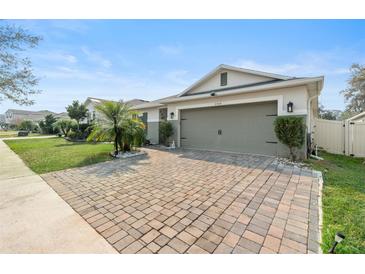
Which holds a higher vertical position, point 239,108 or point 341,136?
A: point 239,108

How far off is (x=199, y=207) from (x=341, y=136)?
9.42 m

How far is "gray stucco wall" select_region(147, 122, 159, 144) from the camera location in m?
11.9

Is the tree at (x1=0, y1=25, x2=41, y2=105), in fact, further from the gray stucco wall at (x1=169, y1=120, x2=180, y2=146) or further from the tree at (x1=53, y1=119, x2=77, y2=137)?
the tree at (x1=53, y1=119, x2=77, y2=137)

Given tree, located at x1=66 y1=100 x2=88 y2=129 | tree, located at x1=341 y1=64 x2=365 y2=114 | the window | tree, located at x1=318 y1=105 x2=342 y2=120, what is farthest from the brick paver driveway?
tree, located at x1=318 y1=105 x2=342 y2=120

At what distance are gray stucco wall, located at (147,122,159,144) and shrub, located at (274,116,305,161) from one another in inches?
310

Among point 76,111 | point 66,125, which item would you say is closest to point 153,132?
point 66,125

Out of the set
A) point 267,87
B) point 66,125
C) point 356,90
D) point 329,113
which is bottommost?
point 66,125

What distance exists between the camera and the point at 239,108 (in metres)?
7.80


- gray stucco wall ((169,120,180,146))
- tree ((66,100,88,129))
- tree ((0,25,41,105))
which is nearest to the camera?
tree ((0,25,41,105))

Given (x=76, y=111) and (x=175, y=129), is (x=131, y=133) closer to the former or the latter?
(x=175, y=129)

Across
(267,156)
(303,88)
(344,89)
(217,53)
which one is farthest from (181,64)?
(344,89)

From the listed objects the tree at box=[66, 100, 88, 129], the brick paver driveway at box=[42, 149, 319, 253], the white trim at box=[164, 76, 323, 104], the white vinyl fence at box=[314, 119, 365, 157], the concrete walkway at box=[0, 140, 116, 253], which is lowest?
the concrete walkway at box=[0, 140, 116, 253]

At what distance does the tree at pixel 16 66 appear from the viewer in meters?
6.99
